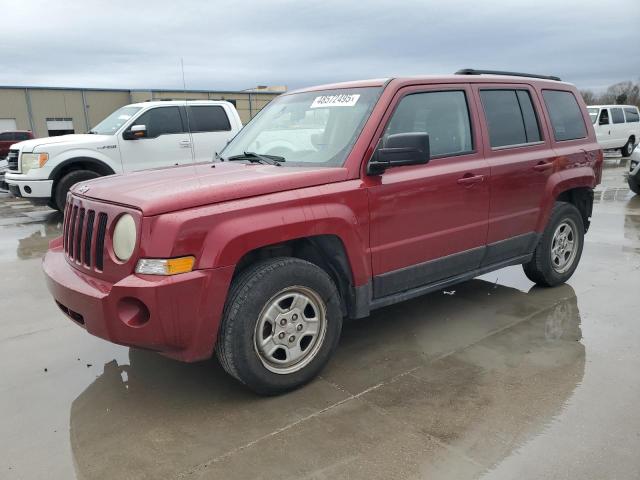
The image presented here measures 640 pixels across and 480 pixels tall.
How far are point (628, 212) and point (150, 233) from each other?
29.4 feet

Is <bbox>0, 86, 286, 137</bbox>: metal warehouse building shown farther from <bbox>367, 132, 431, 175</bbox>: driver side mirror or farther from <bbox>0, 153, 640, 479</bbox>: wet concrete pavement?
<bbox>367, 132, 431, 175</bbox>: driver side mirror

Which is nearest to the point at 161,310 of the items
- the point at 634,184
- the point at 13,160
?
the point at 13,160

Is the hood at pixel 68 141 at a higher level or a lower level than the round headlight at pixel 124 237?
higher

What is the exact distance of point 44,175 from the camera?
8.80m

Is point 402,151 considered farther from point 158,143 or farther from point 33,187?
point 33,187

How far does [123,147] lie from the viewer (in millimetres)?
9266

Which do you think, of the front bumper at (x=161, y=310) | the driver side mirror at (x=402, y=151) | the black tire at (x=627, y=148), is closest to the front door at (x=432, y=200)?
the driver side mirror at (x=402, y=151)

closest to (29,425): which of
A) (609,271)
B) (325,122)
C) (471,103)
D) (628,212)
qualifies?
Result: (325,122)

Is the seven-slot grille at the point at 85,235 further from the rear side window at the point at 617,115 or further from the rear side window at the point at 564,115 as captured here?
the rear side window at the point at 617,115

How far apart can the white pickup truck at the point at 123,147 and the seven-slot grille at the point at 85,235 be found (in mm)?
5357

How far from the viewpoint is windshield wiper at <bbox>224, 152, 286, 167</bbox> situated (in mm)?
3648

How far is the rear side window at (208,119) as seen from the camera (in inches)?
391

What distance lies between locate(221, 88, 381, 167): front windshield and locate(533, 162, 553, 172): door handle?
170cm

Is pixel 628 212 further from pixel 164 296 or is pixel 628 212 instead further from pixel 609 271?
pixel 164 296
